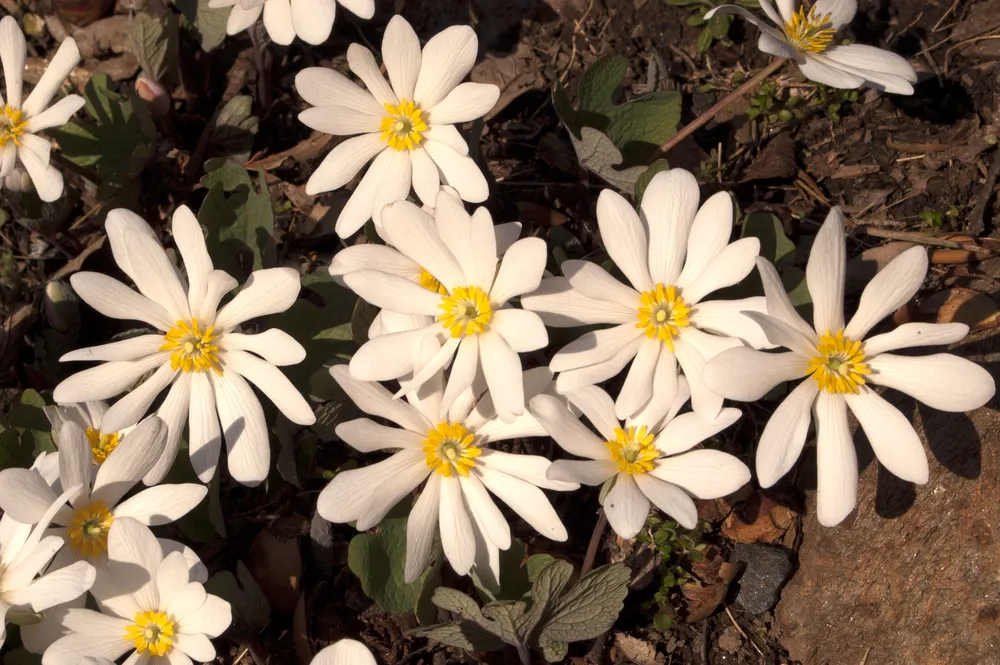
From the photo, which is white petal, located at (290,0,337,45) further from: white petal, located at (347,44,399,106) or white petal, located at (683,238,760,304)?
white petal, located at (683,238,760,304)

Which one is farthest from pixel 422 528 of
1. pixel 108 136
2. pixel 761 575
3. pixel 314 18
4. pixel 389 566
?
pixel 108 136

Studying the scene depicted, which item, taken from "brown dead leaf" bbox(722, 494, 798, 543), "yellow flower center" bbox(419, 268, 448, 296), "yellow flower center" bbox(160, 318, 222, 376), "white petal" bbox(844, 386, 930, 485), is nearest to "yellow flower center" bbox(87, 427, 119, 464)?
"yellow flower center" bbox(160, 318, 222, 376)

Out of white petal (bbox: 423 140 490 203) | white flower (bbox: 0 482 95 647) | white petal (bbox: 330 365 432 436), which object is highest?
white petal (bbox: 423 140 490 203)

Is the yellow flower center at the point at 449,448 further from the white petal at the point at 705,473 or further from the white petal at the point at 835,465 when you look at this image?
the white petal at the point at 835,465

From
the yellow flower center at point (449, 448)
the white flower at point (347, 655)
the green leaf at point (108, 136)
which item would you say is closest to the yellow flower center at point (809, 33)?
the yellow flower center at point (449, 448)

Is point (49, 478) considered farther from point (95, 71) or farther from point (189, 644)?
point (95, 71)

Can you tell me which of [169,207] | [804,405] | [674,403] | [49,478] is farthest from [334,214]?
[804,405]

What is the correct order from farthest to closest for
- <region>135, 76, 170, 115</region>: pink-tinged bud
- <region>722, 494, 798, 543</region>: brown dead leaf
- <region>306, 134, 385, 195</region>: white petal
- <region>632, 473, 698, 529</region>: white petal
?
<region>135, 76, 170, 115</region>: pink-tinged bud → <region>722, 494, 798, 543</region>: brown dead leaf → <region>306, 134, 385, 195</region>: white petal → <region>632, 473, 698, 529</region>: white petal
